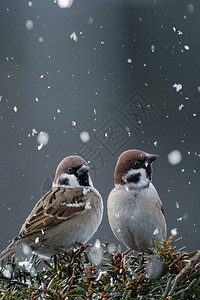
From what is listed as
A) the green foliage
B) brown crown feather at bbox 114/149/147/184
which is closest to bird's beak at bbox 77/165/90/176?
brown crown feather at bbox 114/149/147/184

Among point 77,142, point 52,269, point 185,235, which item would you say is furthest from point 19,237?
point 185,235

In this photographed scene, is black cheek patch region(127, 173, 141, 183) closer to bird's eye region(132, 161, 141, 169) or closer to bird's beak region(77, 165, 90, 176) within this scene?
bird's eye region(132, 161, 141, 169)

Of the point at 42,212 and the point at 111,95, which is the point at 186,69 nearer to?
the point at 111,95

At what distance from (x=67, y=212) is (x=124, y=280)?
511 millimetres

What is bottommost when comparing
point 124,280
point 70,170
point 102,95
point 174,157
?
point 174,157

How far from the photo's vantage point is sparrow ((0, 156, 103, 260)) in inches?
34.1

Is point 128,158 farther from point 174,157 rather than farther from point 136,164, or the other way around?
point 174,157

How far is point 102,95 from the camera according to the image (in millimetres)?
1889

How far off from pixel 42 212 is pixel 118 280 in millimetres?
Answer: 477

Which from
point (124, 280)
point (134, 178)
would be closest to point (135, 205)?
point (134, 178)

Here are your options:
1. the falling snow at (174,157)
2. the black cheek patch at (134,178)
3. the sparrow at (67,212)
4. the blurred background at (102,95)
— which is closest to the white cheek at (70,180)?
the sparrow at (67,212)

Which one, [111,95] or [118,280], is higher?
[111,95]

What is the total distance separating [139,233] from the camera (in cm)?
89

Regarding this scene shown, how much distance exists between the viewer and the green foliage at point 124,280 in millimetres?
435
